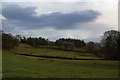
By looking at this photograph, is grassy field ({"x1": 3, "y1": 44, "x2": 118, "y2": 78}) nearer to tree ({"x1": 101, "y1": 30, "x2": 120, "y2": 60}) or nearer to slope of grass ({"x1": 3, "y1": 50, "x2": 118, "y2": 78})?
slope of grass ({"x1": 3, "y1": 50, "x2": 118, "y2": 78})

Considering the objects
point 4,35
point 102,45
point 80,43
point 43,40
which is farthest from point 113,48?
point 43,40

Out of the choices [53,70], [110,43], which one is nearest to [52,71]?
[53,70]

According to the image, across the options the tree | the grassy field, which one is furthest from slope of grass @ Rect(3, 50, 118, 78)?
the tree

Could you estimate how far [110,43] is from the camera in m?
49.8

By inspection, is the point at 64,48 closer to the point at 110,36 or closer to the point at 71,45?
the point at 71,45

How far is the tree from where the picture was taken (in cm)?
4819

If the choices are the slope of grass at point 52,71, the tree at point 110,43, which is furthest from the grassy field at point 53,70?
the tree at point 110,43

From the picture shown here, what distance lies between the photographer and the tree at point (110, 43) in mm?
48188

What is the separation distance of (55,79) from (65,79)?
824mm

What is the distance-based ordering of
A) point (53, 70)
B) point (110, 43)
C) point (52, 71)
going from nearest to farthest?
point (52, 71), point (53, 70), point (110, 43)

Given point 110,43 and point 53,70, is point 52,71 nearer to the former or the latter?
point 53,70

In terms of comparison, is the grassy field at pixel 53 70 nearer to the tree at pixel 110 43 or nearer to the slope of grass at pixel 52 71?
the slope of grass at pixel 52 71

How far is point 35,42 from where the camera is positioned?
101 meters

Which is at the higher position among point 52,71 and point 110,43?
point 110,43
